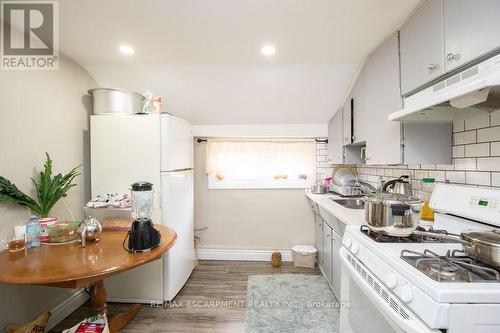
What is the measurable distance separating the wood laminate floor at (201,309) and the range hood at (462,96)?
2000 millimetres

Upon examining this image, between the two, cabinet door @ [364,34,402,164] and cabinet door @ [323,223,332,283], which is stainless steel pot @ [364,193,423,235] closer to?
cabinet door @ [364,34,402,164]

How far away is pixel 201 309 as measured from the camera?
6.86ft

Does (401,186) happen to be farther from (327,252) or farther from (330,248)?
(327,252)

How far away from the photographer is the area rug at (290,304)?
6.07 feet

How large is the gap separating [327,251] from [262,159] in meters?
1.43

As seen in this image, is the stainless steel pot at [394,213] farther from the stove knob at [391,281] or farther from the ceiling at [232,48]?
the ceiling at [232,48]

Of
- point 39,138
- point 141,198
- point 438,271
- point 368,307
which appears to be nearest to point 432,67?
point 438,271

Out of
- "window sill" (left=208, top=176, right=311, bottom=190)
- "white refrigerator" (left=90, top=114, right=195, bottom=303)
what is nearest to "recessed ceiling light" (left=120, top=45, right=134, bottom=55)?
"white refrigerator" (left=90, top=114, right=195, bottom=303)

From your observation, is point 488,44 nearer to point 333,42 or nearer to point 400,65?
point 400,65

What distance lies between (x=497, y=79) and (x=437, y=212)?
95 centimetres

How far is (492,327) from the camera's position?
0.66m

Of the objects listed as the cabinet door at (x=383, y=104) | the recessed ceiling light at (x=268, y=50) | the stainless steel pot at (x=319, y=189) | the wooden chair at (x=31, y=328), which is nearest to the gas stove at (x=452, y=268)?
the cabinet door at (x=383, y=104)

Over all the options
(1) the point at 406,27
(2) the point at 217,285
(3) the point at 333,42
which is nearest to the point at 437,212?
(1) the point at 406,27

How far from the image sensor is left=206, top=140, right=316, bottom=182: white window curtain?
10.3ft
